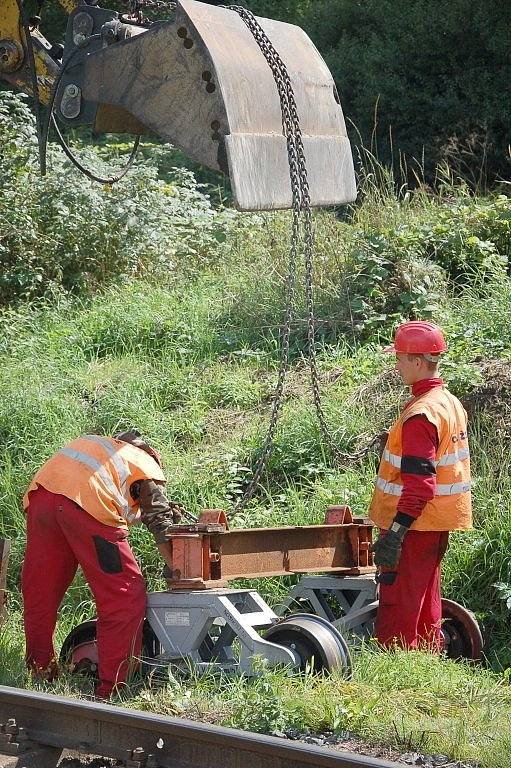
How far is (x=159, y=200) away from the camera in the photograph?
1450 centimetres

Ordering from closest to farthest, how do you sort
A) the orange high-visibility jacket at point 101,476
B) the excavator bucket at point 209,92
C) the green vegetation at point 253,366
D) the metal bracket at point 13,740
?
the metal bracket at point 13,740 < the green vegetation at point 253,366 < the excavator bucket at point 209,92 < the orange high-visibility jacket at point 101,476

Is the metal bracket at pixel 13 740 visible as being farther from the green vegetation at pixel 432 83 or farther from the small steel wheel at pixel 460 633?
the green vegetation at pixel 432 83

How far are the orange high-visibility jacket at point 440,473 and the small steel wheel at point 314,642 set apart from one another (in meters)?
0.80

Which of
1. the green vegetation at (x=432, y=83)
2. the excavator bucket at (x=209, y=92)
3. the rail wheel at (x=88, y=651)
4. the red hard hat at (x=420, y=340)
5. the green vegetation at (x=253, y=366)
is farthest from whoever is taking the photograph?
the green vegetation at (x=432, y=83)

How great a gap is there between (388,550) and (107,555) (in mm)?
1507

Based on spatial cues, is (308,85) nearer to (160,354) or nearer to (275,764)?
(275,764)

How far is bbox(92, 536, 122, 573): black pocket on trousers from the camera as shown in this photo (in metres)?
6.25

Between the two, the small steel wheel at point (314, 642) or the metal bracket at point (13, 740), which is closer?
the metal bracket at point (13, 740)

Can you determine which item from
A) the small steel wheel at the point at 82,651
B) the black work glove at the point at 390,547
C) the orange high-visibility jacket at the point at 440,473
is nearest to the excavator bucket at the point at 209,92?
the orange high-visibility jacket at the point at 440,473

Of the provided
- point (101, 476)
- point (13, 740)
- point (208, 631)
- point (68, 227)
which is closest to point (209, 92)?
point (101, 476)

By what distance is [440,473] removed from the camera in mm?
6605

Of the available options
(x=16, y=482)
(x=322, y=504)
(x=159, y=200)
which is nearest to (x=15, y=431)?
(x=16, y=482)

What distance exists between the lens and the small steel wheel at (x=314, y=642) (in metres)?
6.03

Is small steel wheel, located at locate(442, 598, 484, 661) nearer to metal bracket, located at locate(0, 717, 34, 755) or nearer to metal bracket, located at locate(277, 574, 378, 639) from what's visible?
metal bracket, located at locate(277, 574, 378, 639)
